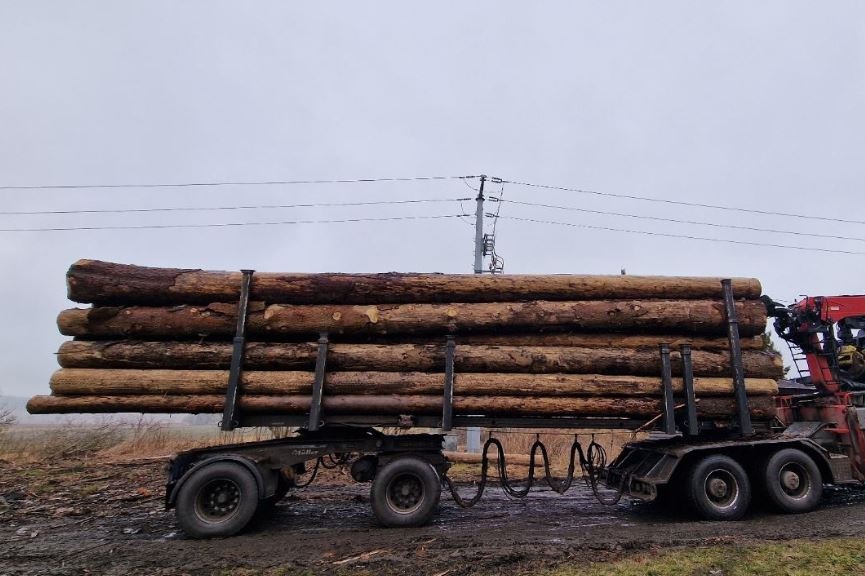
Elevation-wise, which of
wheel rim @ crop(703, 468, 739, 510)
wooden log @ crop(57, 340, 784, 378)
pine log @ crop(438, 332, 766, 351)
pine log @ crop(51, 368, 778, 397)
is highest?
pine log @ crop(438, 332, 766, 351)

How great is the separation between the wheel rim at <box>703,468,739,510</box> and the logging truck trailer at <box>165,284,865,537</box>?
15 millimetres

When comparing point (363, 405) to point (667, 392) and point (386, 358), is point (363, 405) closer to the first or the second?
point (386, 358)

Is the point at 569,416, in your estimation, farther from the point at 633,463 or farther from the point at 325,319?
the point at 325,319

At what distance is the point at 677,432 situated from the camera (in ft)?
27.0

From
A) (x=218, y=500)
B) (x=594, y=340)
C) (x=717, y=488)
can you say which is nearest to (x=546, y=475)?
(x=594, y=340)

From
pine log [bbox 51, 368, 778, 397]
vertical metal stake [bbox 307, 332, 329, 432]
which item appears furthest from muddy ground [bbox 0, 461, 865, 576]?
pine log [bbox 51, 368, 778, 397]

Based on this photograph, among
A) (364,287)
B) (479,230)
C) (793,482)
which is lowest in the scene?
(793,482)

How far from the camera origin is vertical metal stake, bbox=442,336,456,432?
25.4 ft

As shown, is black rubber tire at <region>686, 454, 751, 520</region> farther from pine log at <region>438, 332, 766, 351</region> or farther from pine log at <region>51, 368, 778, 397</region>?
pine log at <region>438, 332, 766, 351</region>

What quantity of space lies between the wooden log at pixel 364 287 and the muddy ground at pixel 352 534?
3309 millimetres

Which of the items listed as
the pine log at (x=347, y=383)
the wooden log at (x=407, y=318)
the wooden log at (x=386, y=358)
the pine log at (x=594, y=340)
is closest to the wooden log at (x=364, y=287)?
the wooden log at (x=407, y=318)

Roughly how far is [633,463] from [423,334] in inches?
170

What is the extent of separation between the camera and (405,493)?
766 cm

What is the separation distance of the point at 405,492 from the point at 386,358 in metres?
1.94
